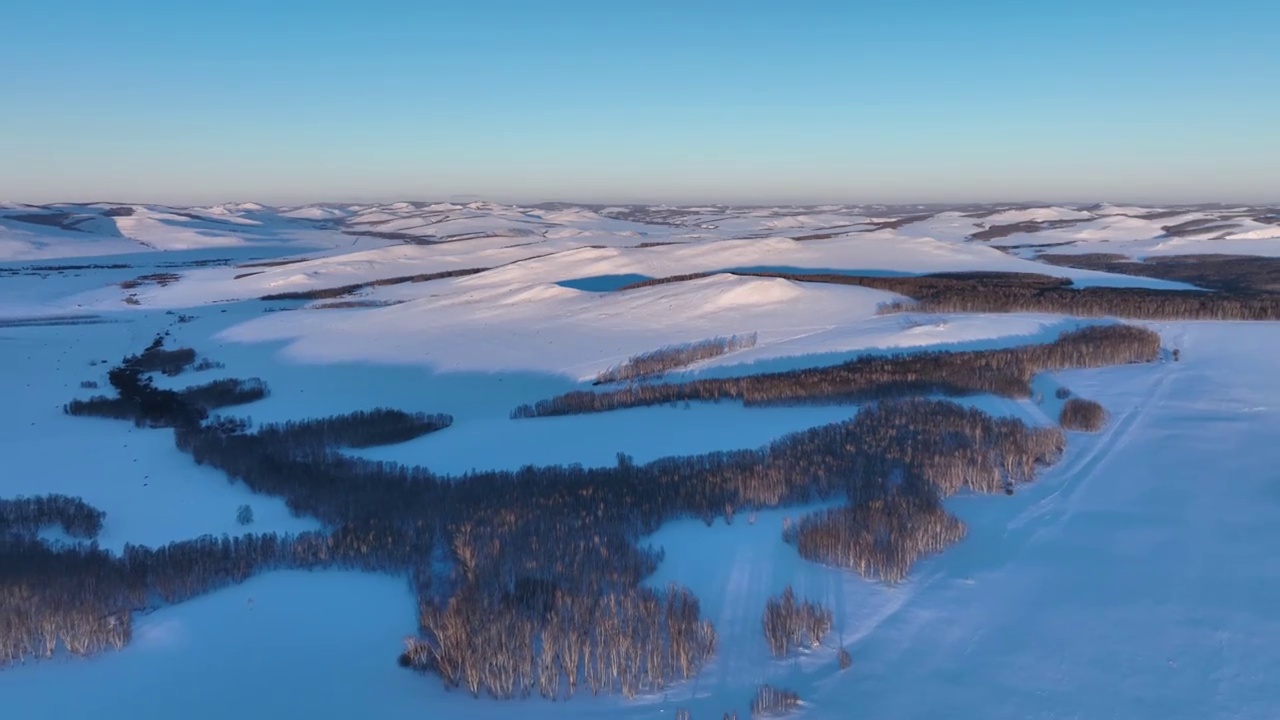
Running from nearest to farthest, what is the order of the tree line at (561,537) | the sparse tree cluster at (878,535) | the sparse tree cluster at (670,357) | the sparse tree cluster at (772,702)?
the sparse tree cluster at (772,702) → the tree line at (561,537) → the sparse tree cluster at (878,535) → the sparse tree cluster at (670,357)

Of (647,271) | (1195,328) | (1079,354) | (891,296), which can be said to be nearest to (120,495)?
(1079,354)

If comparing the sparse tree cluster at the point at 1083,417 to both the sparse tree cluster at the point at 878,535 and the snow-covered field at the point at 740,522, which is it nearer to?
the snow-covered field at the point at 740,522

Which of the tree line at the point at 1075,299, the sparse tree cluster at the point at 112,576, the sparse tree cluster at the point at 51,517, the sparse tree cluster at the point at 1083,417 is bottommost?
the sparse tree cluster at the point at 51,517

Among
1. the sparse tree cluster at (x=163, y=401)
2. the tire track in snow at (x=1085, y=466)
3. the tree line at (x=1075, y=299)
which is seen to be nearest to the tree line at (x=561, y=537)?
the tire track in snow at (x=1085, y=466)

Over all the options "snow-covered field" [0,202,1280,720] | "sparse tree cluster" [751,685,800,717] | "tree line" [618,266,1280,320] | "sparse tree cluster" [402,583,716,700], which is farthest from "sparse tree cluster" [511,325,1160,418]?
"sparse tree cluster" [751,685,800,717]

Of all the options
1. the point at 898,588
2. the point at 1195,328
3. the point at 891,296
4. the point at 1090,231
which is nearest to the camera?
the point at 898,588

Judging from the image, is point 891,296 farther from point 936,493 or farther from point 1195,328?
point 936,493

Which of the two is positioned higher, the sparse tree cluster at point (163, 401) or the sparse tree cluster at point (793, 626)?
the sparse tree cluster at point (793, 626)
